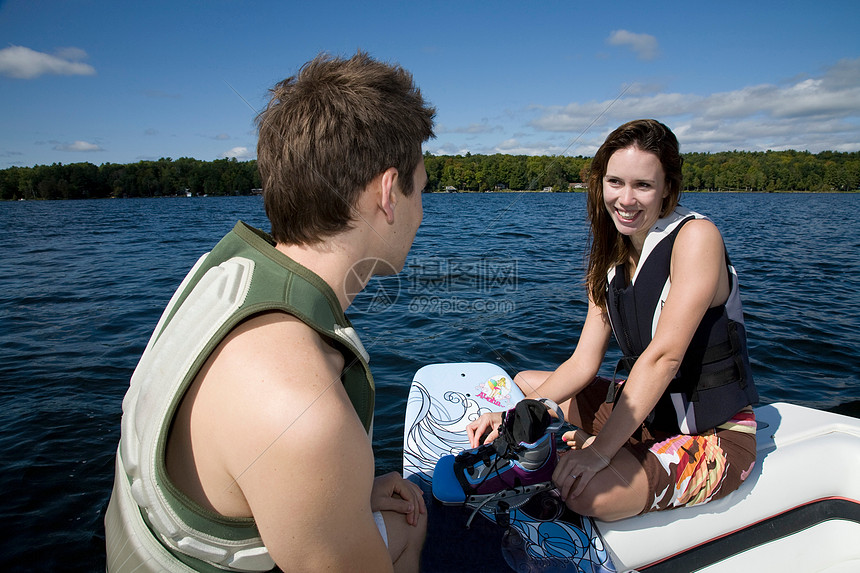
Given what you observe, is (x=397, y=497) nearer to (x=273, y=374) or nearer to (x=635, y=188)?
(x=273, y=374)

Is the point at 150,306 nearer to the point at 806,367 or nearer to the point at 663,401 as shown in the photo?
the point at 663,401

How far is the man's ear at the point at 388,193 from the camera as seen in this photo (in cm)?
148

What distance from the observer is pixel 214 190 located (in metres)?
91.6

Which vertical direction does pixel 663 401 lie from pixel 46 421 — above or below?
above

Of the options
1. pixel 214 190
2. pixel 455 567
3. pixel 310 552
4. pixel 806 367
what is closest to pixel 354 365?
pixel 310 552

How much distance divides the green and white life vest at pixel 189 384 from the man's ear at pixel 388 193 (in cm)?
36

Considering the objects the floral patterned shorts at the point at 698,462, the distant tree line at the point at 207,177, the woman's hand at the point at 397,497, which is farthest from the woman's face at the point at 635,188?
the distant tree line at the point at 207,177

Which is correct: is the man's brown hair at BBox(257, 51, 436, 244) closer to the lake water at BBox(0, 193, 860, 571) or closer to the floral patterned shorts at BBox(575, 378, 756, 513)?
the floral patterned shorts at BBox(575, 378, 756, 513)

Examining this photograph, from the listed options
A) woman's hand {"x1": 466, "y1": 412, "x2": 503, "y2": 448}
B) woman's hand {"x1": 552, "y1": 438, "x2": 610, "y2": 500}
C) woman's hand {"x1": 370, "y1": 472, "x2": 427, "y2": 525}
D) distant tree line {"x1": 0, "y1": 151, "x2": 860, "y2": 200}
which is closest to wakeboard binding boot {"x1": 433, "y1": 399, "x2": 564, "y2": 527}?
woman's hand {"x1": 552, "y1": 438, "x2": 610, "y2": 500}

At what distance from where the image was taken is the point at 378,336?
308 inches

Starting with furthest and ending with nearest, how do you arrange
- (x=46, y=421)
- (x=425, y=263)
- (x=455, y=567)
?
(x=425, y=263), (x=46, y=421), (x=455, y=567)

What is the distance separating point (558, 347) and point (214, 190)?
96361 millimetres

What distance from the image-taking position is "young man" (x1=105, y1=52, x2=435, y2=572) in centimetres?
106

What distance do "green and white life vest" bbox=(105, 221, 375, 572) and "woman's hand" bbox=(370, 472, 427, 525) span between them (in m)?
0.64
